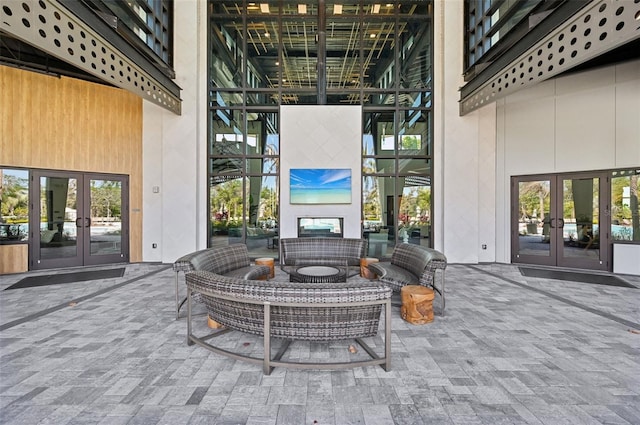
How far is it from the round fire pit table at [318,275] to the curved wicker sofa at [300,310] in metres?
1.50

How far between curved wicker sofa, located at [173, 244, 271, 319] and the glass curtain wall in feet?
8.15

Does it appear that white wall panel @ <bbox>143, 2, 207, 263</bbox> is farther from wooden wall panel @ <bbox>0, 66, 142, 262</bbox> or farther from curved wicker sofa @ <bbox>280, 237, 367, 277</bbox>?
curved wicker sofa @ <bbox>280, 237, 367, 277</bbox>

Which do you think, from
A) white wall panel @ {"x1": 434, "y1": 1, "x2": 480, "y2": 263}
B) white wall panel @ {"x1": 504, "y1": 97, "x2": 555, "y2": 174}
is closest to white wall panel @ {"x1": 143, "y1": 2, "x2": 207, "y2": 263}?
white wall panel @ {"x1": 434, "y1": 1, "x2": 480, "y2": 263}

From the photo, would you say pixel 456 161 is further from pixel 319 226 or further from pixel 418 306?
pixel 418 306

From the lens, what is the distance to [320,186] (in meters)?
6.84

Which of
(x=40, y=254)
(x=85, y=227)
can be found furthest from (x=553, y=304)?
(x=40, y=254)

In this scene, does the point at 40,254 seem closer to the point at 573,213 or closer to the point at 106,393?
the point at 106,393

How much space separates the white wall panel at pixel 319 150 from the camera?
22.6 ft

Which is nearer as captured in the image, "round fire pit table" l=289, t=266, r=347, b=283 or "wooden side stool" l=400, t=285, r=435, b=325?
"wooden side stool" l=400, t=285, r=435, b=325

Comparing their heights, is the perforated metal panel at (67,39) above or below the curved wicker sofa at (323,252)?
above

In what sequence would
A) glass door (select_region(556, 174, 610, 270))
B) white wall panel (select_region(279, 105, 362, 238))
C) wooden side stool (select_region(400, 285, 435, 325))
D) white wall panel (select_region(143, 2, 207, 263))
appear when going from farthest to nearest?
white wall panel (select_region(279, 105, 362, 238)) → white wall panel (select_region(143, 2, 207, 263)) → glass door (select_region(556, 174, 610, 270)) → wooden side stool (select_region(400, 285, 435, 325))

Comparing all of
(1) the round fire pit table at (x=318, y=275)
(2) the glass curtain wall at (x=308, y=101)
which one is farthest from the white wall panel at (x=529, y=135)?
(1) the round fire pit table at (x=318, y=275)

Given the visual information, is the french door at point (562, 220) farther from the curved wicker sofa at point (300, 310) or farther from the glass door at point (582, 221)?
the curved wicker sofa at point (300, 310)

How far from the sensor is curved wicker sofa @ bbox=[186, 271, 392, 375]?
2.15 metres
